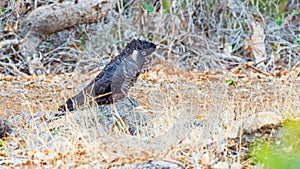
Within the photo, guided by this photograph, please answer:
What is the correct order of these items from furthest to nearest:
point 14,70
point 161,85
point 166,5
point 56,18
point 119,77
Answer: point 166,5 < point 56,18 < point 14,70 < point 161,85 < point 119,77

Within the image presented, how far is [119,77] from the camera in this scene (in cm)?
398

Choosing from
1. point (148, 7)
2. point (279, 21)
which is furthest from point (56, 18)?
point (279, 21)

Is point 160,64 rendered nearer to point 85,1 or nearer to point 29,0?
point 85,1

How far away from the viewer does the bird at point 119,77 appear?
13.1 ft

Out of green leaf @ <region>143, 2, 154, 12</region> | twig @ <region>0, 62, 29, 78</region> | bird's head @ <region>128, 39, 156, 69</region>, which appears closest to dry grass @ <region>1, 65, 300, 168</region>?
bird's head @ <region>128, 39, 156, 69</region>

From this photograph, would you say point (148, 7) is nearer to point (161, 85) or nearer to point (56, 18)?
point (56, 18)

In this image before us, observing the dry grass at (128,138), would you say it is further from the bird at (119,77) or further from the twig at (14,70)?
the twig at (14,70)

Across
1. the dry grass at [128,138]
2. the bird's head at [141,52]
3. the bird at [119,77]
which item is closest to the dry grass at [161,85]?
the dry grass at [128,138]

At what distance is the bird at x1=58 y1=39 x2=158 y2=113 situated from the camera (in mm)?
3990

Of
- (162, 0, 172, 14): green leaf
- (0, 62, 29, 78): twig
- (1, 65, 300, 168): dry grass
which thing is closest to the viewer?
(1, 65, 300, 168): dry grass

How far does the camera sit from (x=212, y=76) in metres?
7.26

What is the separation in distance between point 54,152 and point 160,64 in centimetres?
461

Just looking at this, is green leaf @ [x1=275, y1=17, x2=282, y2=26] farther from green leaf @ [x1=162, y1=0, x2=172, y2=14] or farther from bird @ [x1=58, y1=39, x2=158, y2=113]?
bird @ [x1=58, y1=39, x2=158, y2=113]

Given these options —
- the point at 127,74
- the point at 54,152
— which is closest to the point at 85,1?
the point at 127,74
